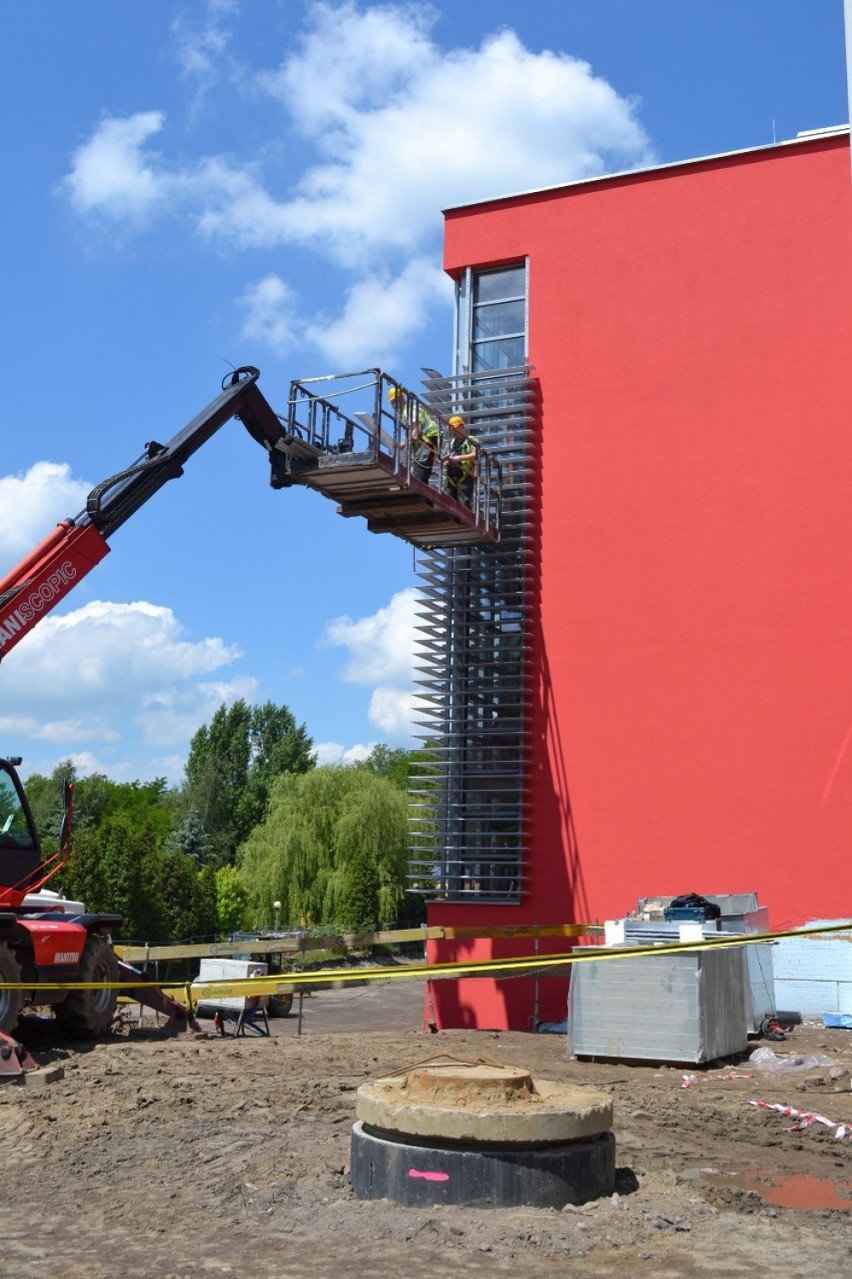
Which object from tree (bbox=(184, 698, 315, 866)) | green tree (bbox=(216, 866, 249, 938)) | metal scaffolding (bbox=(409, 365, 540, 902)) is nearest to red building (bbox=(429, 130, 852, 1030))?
metal scaffolding (bbox=(409, 365, 540, 902))

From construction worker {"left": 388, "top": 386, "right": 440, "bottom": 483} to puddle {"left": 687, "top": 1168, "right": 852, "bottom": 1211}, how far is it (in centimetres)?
1034

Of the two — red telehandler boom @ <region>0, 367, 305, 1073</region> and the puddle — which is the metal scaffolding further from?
the puddle

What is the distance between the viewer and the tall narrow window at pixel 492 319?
786 inches

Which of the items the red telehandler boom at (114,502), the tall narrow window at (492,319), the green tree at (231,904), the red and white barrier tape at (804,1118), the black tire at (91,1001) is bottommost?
the red and white barrier tape at (804,1118)

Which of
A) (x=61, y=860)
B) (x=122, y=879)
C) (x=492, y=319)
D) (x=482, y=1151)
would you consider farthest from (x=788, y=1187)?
(x=122, y=879)

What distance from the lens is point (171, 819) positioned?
273 feet

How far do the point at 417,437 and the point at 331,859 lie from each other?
103 feet

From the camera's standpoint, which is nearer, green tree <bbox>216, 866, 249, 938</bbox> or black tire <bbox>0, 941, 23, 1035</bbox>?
black tire <bbox>0, 941, 23, 1035</bbox>

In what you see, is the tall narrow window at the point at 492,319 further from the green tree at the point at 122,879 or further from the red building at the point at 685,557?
the green tree at the point at 122,879

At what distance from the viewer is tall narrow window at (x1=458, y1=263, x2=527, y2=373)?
1995 centimetres

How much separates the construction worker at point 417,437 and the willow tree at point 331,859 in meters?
29.5

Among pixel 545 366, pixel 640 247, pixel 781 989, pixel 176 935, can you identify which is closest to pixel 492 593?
pixel 545 366

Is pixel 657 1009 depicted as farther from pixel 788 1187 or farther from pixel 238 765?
pixel 238 765

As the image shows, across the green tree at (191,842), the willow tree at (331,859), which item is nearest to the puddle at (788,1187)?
the willow tree at (331,859)
